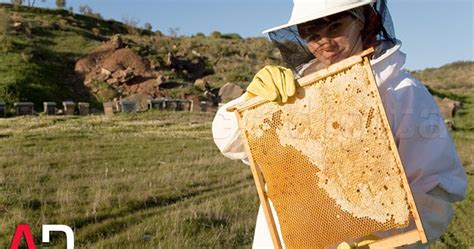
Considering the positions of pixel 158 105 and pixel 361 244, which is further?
pixel 158 105

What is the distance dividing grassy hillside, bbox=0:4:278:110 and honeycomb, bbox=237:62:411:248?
18305 millimetres

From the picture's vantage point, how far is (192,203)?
18.5 ft

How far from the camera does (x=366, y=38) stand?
188cm

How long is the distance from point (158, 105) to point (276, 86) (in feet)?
54.9

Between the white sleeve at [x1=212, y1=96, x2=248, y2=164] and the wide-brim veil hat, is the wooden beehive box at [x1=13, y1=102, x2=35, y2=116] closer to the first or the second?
the white sleeve at [x1=212, y1=96, x2=248, y2=164]

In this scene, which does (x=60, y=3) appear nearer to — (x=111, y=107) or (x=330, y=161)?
(x=111, y=107)

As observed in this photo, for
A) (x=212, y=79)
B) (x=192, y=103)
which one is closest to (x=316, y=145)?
(x=192, y=103)

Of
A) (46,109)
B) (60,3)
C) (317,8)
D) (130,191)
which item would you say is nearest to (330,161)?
(317,8)

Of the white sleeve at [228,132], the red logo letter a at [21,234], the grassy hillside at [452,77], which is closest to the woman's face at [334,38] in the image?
the white sleeve at [228,132]

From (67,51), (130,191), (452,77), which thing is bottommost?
(130,191)

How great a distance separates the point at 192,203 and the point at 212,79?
65.9 feet

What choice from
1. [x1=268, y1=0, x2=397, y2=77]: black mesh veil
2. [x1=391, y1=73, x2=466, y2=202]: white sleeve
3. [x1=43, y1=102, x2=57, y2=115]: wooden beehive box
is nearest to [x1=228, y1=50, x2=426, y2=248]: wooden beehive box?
[x1=391, y1=73, x2=466, y2=202]: white sleeve

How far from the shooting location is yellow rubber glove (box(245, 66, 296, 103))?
66.9 inches

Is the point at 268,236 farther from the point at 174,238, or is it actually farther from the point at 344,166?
the point at 174,238
